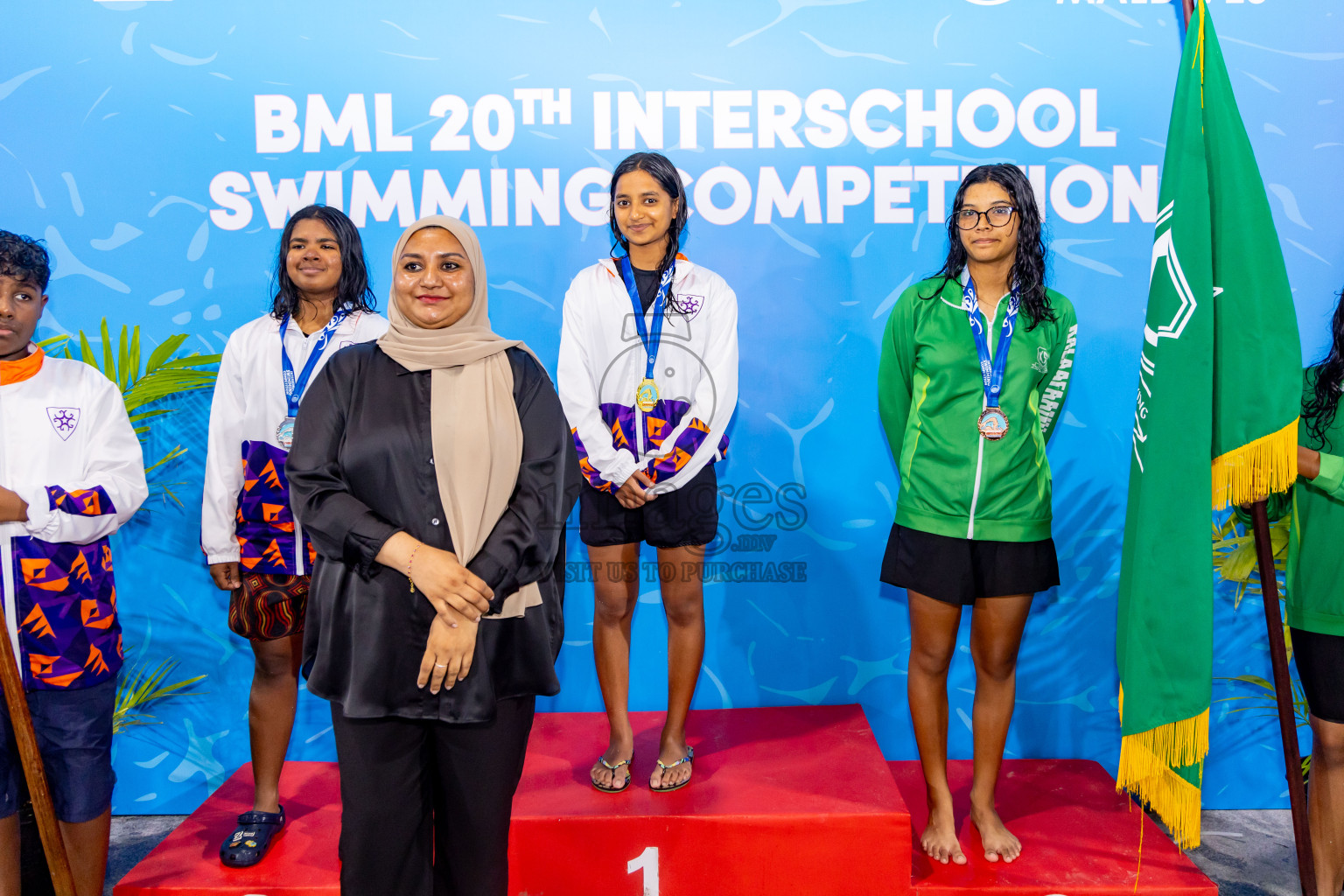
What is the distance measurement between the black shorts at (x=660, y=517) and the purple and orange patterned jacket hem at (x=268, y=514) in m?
0.74

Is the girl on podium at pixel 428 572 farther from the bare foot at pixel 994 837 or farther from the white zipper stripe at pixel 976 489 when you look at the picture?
the bare foot at pixel 994 837

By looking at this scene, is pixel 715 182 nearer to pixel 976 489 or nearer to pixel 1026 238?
pixel 1026 238

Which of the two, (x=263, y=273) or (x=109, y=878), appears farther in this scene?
(x=263, y=273)

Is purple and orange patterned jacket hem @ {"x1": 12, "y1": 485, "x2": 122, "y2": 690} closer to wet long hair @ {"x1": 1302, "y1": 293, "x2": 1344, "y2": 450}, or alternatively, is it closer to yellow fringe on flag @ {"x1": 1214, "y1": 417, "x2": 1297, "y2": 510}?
yellow fringe on flag @ {"x1": 1214, "y1": 417, "x2": 1297, "y2": 510}

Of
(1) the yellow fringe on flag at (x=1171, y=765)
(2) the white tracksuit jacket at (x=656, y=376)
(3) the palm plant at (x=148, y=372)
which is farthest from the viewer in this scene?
(3) the palm plant at (x=148, y=372)

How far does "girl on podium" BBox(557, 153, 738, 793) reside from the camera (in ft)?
8.04

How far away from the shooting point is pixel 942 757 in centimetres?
250

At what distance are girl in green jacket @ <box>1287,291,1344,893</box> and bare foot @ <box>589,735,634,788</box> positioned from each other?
1699mm

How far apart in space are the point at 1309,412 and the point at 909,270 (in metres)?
1.24

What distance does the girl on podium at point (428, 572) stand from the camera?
1701mm

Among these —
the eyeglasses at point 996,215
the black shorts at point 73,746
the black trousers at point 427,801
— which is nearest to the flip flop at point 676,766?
the black trousers at point 427,801

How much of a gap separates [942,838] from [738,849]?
558 mm

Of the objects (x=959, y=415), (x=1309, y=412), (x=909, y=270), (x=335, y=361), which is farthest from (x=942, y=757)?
(x=335, y=361)

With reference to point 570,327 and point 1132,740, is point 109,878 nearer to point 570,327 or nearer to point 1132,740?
point 570,327
